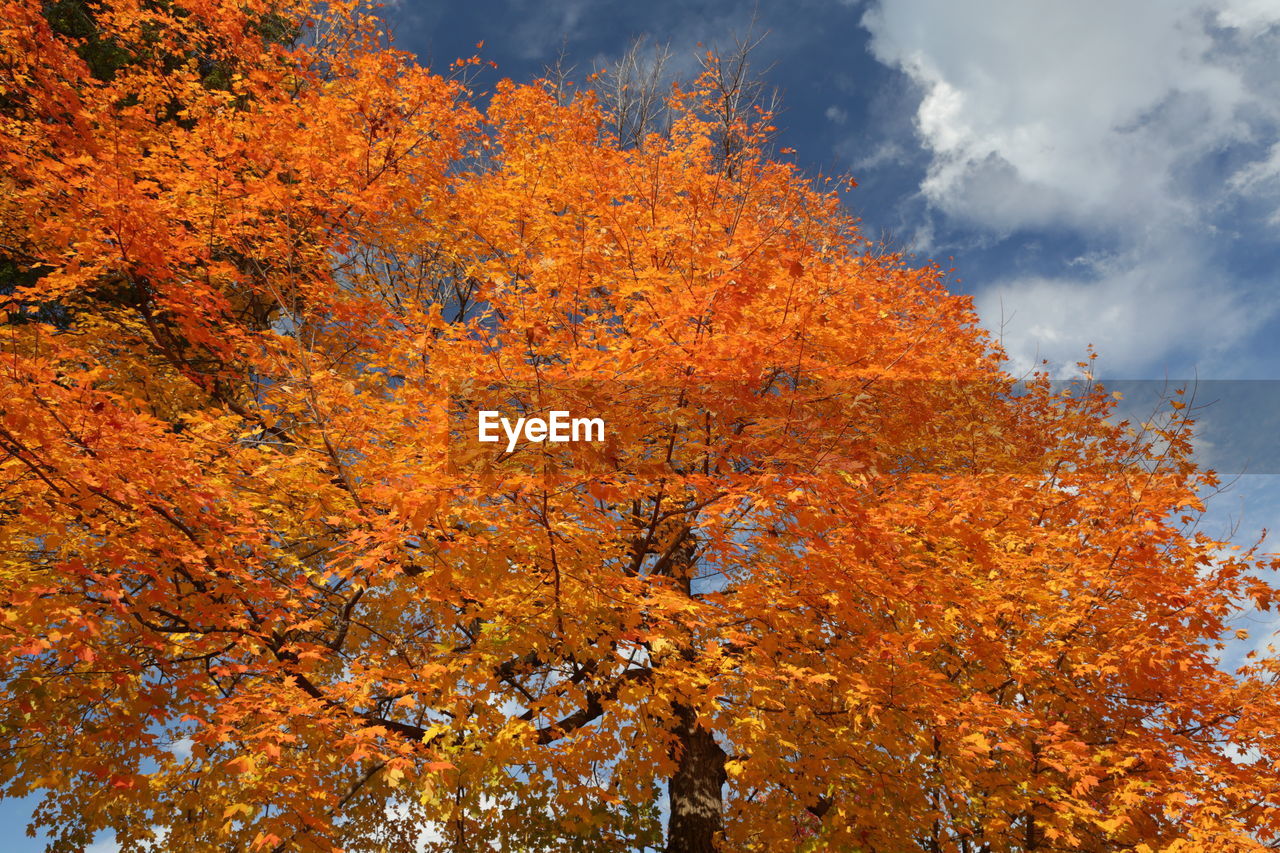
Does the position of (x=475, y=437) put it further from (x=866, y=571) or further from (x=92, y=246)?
(x=92, y=246)

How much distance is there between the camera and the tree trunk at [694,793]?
359 inches

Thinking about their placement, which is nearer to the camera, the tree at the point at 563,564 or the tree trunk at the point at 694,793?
A: the tree at the point at 563,564

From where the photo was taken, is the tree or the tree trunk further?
the tree trunk

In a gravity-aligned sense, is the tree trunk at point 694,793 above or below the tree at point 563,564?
below

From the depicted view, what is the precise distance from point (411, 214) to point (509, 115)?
456cm

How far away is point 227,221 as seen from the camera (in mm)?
10117

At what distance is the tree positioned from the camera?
19.9 feet

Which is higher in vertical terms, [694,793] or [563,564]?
[563,564]

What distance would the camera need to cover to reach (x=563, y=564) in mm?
6719

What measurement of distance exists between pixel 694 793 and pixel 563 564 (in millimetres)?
4993

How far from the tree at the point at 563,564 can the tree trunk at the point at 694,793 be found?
0.19 ft

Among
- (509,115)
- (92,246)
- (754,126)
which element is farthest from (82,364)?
(754,126)

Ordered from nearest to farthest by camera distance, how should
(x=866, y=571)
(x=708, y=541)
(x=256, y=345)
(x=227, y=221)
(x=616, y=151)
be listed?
1. (x=866, y=571)
2. (x=708, y=541)
3. (x=256, y=345)
4. (x=227, y=221)
5. (x=616, y=151)

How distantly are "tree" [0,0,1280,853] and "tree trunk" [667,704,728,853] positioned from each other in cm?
6
